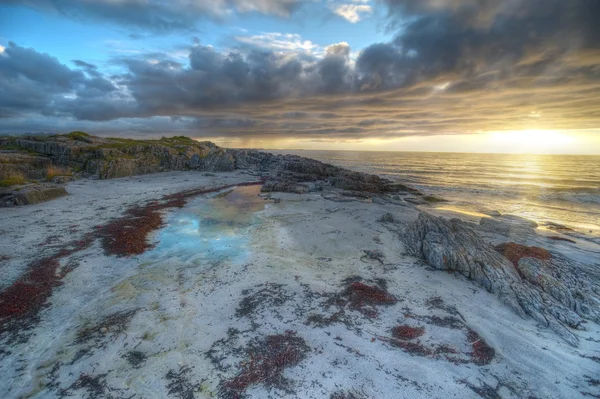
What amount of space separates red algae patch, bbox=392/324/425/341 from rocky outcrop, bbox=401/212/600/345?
517 cm

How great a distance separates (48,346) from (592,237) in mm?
36126

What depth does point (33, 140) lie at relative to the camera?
180 ft

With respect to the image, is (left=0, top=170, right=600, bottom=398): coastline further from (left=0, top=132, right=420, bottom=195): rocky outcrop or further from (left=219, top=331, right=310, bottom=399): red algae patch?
(left=0, top=132, right=420, bottom=195): rocky outcrop

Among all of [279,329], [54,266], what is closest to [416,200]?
[279,329]

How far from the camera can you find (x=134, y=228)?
2002cm

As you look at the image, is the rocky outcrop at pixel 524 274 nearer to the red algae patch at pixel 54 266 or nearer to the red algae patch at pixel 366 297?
the red algae patch at pixel 366 297

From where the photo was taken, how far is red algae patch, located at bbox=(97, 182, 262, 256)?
16594 mm

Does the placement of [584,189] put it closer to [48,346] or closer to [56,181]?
[48,346]

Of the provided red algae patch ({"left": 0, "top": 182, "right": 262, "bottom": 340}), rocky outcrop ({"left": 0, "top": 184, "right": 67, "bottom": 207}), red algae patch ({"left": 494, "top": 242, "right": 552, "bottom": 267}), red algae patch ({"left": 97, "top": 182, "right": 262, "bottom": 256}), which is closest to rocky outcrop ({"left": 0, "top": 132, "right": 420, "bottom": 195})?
red algae patch ({"left": 97, "top": 182, "right": 262, "bottom": 256})

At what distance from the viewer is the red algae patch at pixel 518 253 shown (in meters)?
15.9

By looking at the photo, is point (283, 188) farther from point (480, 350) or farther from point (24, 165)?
point (24, 165)

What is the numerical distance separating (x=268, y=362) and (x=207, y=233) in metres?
13.3

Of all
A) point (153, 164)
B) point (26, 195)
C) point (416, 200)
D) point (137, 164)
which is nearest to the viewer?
point (26, 195)

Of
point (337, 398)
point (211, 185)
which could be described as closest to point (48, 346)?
point (337, 398)
